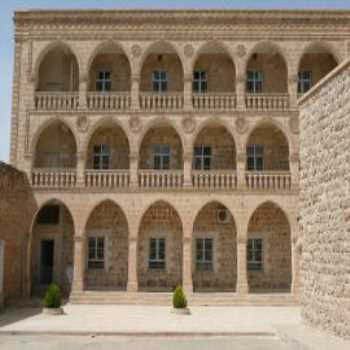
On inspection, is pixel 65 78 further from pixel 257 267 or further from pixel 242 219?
pixel 257 267

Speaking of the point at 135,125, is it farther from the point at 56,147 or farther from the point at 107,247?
the point at 107,247

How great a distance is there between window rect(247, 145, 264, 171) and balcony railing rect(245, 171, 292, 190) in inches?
57.0

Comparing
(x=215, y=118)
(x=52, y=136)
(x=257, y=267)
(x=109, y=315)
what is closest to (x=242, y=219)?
(x=257, y=267)

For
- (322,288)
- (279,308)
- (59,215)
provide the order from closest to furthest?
(322,288) → (279,308) → (59,215)

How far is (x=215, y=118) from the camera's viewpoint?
25156mm

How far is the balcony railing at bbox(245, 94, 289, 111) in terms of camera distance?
25203 mm

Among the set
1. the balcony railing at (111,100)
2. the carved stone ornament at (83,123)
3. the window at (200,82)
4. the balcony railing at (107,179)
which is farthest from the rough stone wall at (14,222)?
the window at (200,82)

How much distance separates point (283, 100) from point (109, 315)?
11.6 m

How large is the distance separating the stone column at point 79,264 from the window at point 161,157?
15.0 ft

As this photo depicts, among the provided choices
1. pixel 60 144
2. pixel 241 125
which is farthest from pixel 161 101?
pixel 60 144

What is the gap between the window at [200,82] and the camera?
26.7m

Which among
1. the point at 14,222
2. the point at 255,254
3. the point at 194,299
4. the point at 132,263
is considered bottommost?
the point at 194,299

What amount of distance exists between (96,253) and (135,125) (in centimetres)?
578

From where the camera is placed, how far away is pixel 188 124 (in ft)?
A: 82.3
